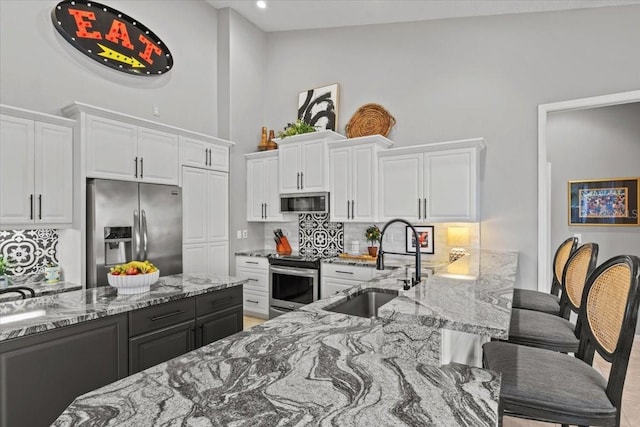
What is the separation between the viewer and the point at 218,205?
15.1 feet

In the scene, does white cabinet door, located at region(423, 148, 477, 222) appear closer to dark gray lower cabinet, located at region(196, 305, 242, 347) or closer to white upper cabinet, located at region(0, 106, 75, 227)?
dark gray lower cabinet, located at region(196, 305, 242, 347)

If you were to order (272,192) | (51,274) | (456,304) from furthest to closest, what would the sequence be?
(272,192)
(51,274)
(456,304)

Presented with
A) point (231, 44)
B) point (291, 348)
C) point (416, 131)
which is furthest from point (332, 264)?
point (231, 44)

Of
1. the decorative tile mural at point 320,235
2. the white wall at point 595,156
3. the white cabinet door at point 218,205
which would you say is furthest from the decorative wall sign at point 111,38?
the white wall at point 595,156

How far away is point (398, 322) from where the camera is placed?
3.74 feet

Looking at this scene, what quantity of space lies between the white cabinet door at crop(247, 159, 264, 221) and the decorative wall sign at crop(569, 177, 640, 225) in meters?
4.17

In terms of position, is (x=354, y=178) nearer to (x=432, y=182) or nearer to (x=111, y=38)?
(x=432, y=182)

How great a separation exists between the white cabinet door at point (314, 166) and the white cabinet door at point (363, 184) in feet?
1.26

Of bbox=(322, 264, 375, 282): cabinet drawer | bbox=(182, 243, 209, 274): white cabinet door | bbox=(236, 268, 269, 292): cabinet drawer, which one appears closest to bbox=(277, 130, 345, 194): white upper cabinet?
bbox=(322, 264, 375, 282): cabinet drawer

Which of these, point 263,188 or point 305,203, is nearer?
point 305,203

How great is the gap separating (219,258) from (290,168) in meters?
1.50

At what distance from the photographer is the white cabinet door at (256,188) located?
5063mm

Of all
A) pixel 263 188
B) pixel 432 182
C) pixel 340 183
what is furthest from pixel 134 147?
pixel 432 182

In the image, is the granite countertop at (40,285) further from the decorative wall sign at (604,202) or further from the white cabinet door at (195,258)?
the decorative wall sign at (604,202)
